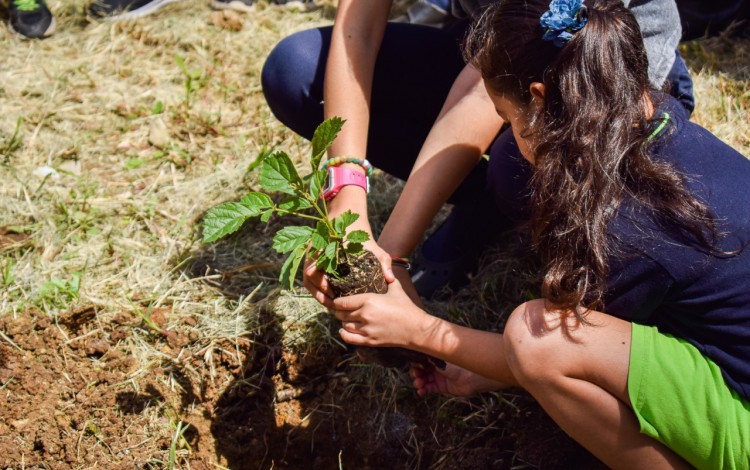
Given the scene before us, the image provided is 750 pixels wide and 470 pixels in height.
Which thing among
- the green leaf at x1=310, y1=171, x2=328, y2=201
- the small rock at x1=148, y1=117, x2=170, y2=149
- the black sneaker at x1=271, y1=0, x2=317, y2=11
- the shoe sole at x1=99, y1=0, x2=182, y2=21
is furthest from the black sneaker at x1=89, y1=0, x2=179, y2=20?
the green leaf at x1=310, y1=171, x2=328, y2=201

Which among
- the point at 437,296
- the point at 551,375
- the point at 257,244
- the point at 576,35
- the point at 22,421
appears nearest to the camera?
the point at 576,35

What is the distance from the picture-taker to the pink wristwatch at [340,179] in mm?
1656

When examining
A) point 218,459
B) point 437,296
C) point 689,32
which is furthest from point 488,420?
point 689,32

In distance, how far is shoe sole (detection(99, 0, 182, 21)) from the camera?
3.30m

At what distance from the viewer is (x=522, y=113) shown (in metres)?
1.39

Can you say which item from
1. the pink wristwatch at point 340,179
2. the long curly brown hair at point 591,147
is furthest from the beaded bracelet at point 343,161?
the long curly brown hair at point 591,147

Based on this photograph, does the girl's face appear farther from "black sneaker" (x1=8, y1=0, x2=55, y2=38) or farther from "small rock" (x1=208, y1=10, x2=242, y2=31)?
"black sneaker" (x1=8, y1=0, x2=55, y2=38)

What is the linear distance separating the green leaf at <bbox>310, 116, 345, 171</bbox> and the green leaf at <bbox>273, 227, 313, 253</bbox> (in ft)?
0.47

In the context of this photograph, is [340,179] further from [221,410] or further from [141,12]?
[141,12]

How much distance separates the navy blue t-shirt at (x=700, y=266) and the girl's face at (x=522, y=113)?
22 cm

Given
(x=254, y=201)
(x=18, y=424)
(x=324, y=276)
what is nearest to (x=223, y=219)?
(x=254, y=201)

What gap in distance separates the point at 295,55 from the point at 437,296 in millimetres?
809

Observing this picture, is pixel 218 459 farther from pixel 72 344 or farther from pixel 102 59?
pixel 102 59

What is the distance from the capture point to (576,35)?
4.09 ft
